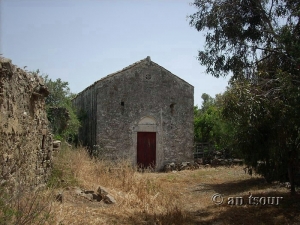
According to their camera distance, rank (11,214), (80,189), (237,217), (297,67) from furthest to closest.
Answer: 1. (80,189)
2. (237,217)
3. (297,67)
4. (11,214)

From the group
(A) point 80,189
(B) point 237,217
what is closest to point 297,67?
(B) point 237,217

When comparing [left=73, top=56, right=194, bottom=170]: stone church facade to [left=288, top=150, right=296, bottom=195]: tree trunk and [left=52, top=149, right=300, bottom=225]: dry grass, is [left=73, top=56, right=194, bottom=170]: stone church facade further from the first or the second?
[left=288, top=150, right=296, bottom=195]: tree trunk

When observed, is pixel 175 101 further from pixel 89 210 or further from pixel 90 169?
pixel 89 210

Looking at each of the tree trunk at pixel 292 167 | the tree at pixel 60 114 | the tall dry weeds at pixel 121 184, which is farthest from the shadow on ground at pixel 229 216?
the tree at pixel 60 114

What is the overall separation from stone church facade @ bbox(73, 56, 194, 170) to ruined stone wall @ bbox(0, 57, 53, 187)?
8.75 metres

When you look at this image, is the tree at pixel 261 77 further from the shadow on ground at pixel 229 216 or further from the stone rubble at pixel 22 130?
the stone rubble at pixel 22 130

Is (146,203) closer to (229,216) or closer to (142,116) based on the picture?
(229,216)

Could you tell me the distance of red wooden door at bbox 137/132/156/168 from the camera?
17469 millimetres

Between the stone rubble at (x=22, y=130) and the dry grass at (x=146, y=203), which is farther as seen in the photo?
the dry grass at (x=146, y=203)

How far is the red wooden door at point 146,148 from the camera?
1747cm

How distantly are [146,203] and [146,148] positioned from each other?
9816 millimetres

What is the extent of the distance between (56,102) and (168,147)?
21.3 ft

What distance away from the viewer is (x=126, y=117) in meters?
17.3

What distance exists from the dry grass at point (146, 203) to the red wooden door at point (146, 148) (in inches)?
230
